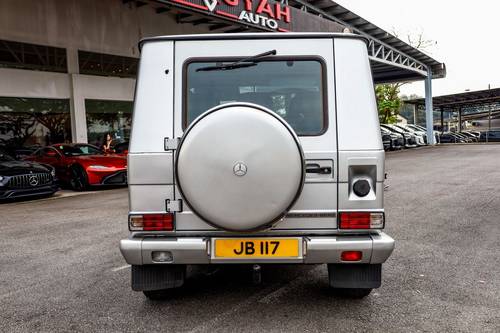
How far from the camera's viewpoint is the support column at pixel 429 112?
3231 centimetres

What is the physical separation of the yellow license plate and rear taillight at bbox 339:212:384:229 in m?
0.36

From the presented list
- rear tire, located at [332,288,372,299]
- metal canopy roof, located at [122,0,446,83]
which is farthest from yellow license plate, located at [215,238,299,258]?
metal canopy roof, located at [122,0,446,83]

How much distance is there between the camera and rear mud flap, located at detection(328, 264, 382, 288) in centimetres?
318

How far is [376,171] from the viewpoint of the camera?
302cm

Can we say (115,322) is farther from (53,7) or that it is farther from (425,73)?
(425,73)

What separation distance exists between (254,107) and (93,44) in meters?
15.7

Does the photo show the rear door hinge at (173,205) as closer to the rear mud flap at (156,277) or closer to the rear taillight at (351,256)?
the rear mud flap at (156,277)

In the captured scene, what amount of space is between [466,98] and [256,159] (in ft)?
138

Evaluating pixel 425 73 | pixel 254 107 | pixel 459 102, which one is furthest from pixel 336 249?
pixel 459 102

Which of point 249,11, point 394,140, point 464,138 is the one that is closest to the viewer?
point 249,11

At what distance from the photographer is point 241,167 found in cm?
274

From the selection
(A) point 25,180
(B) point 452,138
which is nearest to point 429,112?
(B) point 452,138

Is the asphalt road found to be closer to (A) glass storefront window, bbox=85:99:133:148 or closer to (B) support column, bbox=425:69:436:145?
(A) glass storefront window, bbox=85:99:133:148

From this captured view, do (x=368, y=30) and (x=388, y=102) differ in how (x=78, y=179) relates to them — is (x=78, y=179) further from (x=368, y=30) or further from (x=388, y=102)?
(x=388, y=102)
